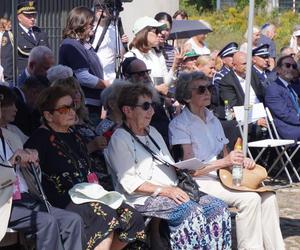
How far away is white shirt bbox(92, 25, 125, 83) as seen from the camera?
25.0 ft

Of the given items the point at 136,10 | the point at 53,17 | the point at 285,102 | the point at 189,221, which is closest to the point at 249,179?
the point at 189,221

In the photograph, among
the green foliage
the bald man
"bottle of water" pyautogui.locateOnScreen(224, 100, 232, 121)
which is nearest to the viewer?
"bottle of water" pyautogui.locateOnScreen(224, 100, 232, 121)

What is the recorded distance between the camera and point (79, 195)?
16.9 ft

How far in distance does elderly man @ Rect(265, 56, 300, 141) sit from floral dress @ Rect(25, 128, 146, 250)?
14.2 feet

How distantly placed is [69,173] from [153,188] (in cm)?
65

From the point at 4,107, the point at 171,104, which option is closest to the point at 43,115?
the point at 4,107

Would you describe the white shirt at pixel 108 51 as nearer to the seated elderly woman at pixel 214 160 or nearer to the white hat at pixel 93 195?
the seated elderly woman at pixel 214 160

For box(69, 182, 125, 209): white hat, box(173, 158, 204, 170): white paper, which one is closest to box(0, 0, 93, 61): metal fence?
box(173, 158, 204, 170): white paper

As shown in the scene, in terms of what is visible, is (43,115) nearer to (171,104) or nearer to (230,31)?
(171,104)

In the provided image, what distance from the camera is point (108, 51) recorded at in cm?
764

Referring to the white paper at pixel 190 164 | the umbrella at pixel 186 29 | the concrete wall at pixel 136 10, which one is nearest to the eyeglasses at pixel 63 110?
the white paper at pixel 190 164

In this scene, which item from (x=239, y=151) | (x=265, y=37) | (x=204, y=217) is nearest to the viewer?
(x=204, y=217)

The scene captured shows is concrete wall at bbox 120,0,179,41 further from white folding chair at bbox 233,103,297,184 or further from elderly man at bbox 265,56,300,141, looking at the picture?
white folding chair at bbox 233,103,297,184

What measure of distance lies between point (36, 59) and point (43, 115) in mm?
1544
